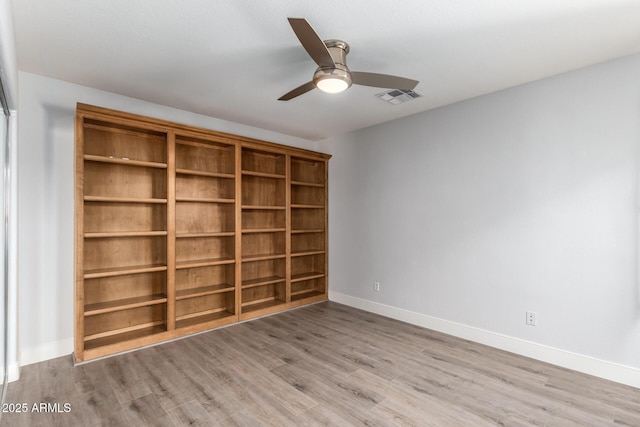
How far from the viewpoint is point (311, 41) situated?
185 cm

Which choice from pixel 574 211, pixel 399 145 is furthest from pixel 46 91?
pixel 574 211

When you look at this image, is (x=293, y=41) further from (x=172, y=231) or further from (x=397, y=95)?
(x=172, y=231)

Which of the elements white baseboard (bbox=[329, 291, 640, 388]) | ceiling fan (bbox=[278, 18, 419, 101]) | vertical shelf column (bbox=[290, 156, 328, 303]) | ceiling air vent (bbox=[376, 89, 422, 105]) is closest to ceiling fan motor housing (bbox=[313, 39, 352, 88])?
ceiling fan (bbox=[278, 18, 419, 101])

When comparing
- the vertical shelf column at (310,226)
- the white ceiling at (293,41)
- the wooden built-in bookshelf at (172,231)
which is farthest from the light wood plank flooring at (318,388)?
the white ceiling at (293,41)

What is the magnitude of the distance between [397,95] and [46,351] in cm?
411

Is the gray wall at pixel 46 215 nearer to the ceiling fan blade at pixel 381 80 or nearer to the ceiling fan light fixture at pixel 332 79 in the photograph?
the ceiling fan light fixture at pixel 332 79

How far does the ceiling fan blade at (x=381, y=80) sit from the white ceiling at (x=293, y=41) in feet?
0.80

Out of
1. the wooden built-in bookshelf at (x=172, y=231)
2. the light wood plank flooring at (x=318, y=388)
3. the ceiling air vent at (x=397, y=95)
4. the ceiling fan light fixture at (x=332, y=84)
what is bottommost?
the light wood plank flooring at (x=318, y=388)

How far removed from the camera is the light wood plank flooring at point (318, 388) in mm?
2064

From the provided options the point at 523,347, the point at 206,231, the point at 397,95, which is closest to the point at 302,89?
the point at 397,95

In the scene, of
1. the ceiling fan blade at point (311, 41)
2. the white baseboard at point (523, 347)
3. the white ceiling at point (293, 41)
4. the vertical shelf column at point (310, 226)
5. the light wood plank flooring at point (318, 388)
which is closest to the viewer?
the ceiling fan blade at point (311, 41)

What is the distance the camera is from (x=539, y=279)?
293 centimetres

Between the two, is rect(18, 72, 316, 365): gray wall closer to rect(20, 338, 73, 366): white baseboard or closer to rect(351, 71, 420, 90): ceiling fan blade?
rect(20, 338, 73, 366): white baseboard

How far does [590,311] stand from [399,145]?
255 centimetres
